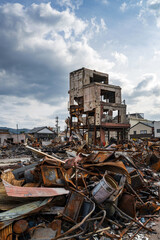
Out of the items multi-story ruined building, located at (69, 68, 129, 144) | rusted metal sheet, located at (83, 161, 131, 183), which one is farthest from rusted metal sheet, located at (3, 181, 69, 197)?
multi-story ruined building, located at (69, 68, 129, 144)

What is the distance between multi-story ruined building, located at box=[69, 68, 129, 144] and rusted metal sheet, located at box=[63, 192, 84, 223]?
1737 cm

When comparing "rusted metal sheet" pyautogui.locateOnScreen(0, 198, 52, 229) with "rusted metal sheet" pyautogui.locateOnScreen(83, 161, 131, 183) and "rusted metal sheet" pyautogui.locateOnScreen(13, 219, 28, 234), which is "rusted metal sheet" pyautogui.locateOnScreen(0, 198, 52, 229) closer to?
"rusted metal sheet" pyautogui.locateOnScreen(13, 219, 28, 234)

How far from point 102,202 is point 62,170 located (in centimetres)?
125

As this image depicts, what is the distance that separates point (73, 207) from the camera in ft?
10.5

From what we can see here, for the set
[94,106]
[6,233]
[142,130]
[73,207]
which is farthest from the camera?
[142,130]

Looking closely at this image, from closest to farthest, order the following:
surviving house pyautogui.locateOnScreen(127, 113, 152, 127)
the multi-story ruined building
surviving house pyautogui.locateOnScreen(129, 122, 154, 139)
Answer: the multi-story ruined building < surviving house pyautogui.locateOnScreen(129, 122, 154, 139) < surviving house pyautogui.locateOnScreen(127, 113, 152, 127)

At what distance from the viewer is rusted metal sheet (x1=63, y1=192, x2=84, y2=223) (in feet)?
10.1

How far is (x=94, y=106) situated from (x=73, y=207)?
18870 millimetres

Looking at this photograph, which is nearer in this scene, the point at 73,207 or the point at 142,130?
the point at 73,207

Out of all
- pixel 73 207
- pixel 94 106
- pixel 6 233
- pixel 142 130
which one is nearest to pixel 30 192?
pixel 6 233

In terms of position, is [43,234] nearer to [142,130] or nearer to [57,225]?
A: [57,225]

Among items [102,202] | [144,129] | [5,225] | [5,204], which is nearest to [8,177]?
[5,204]

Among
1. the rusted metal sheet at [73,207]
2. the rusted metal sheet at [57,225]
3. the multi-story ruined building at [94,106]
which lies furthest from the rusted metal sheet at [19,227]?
the multi-story ruined building at [94,106]

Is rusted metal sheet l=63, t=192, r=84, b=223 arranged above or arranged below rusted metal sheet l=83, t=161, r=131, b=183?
below
